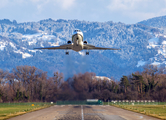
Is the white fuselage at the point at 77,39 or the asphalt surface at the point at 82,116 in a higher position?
the white fuselage at the point at 77,39

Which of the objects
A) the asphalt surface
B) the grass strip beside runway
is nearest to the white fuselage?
the asphalt surface

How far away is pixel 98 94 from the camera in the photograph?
192 meters

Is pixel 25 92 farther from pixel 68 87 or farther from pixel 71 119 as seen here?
pixel 71 119

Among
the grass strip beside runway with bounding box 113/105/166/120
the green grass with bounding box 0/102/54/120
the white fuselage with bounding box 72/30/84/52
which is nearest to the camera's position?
the white fuselage with bounding box 72/30/84/52

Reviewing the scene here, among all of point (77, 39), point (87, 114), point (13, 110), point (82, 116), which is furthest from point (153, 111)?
point (13, 110)

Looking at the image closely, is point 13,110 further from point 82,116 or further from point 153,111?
point 153,111

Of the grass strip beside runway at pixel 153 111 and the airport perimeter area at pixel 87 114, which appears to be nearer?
the airport perimeter area at pixel 87 114

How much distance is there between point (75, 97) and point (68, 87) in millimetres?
8316

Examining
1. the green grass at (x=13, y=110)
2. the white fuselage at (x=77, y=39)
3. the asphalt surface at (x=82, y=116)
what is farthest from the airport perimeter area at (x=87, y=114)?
the white fuselage at (x=77, y=39)

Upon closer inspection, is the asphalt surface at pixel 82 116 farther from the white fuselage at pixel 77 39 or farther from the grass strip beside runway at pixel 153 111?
the white fuselage at pixel 77 39

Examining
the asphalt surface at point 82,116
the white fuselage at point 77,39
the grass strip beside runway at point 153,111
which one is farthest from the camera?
the grass strip beside runway at point 153,111

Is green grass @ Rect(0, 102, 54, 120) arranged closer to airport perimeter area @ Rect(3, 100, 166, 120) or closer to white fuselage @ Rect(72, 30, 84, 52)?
airport perimeter area @ Rect(3, 100, 166, 120)

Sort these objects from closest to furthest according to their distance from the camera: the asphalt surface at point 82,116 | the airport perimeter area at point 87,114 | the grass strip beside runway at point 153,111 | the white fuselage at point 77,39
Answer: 1. the white fuselage at point 77,39
2. the asphalt surface at point 82,116
3. the airport perimeter area at point 87,114
4. the grass strip beside runway at point 153,111

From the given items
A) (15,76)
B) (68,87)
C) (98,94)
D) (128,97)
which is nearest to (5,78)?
(15,76)
